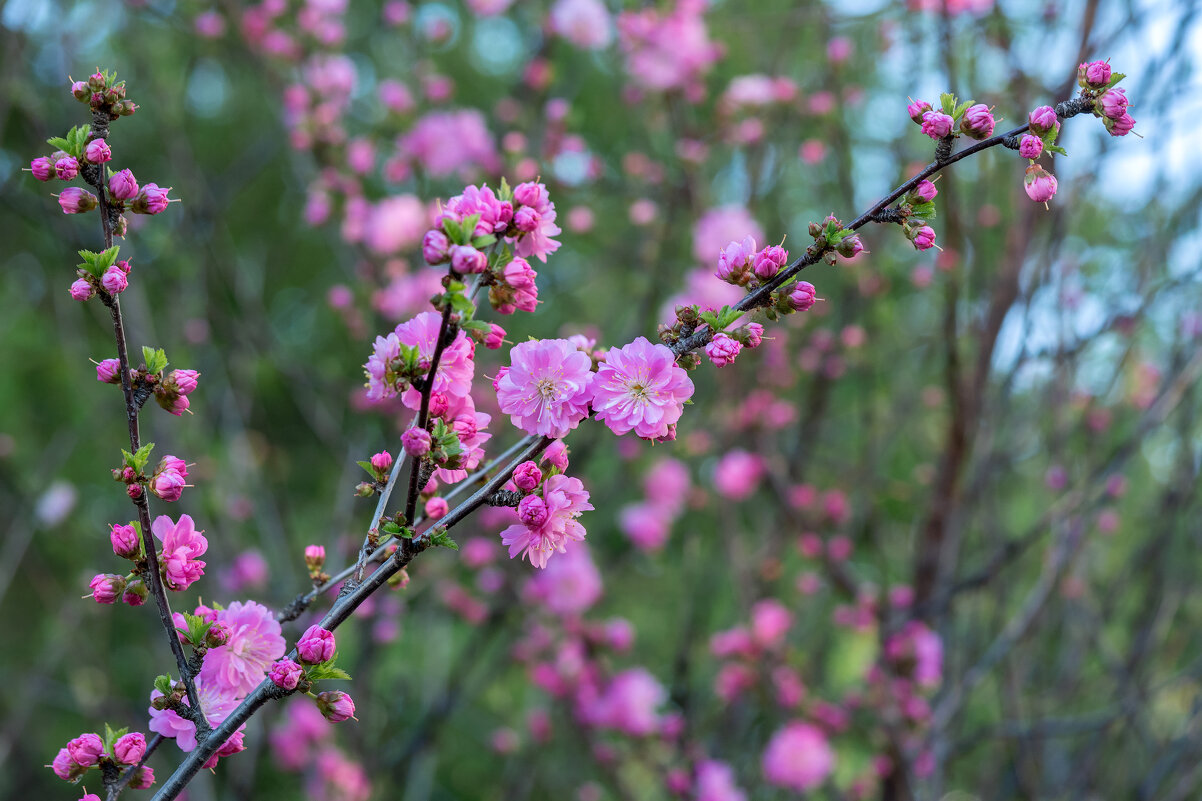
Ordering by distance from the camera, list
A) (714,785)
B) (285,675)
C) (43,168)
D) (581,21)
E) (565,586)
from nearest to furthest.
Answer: (285,675) → (43,168) → (714,785) → (565,586) → (581,21)

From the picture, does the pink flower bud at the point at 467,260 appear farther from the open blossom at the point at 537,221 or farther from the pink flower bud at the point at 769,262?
the pink flower bud at the point at 769,262

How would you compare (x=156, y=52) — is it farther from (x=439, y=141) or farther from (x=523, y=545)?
(x=523, y=545)

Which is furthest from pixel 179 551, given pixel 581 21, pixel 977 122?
pixel 581 21

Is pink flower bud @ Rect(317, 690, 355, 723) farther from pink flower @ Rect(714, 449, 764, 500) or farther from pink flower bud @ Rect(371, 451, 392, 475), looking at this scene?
pink flower @ Rect(714, 449, 764, 500)

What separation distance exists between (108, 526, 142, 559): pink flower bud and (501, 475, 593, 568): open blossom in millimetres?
448

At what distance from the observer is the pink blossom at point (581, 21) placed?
143 inches

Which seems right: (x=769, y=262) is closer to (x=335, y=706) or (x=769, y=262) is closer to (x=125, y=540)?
(x=335, y=706)

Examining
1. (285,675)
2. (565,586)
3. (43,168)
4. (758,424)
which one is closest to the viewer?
(285,675)

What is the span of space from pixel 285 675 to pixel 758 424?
2379 millimetres

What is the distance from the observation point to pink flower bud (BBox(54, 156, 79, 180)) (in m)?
1.03

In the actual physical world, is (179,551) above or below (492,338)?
below

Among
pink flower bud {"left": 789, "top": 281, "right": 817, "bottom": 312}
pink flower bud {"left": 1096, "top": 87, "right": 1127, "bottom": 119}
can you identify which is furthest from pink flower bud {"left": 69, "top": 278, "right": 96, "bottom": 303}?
pink flower bud {"left": 1096, "top": 87, "right": 1127, "bottom": 119}

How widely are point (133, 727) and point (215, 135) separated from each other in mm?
5785

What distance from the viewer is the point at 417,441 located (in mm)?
999
